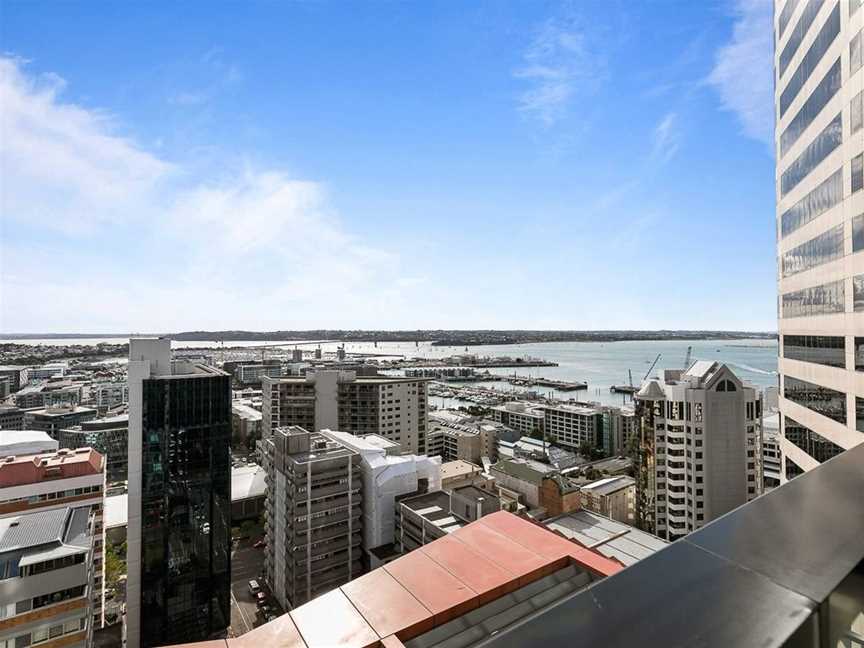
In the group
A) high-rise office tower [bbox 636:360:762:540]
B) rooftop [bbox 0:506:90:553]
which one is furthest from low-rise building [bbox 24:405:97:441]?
high-rise office tower [bbox 636:360:762:540]

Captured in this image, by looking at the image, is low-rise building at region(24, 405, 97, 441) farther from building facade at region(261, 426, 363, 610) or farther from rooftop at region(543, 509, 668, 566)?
rooftop at region(543, 509, 668, 566)

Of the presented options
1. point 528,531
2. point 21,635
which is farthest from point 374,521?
point 528,531

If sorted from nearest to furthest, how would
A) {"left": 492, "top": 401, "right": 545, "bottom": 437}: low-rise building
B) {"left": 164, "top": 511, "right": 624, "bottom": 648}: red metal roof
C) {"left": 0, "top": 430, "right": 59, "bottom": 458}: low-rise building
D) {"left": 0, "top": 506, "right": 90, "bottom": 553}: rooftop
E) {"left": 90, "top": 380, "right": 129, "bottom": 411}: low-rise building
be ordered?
{"left": 164, "top": 511, "right": 624, "bottom": 648}: red metal roof
{"left": 0, "top": 506, "right": 90, "bottom": 553}: rooftop
{"left": 0, "top": 430, "right": 59, "bottom": 458}: low-rise building
{"left": 492, "top": 401, "right": 545, "bottom": 437}: low-rise building
{"left": 90, "top": 380, "right": 129, "bottom": 411}: low-rise building

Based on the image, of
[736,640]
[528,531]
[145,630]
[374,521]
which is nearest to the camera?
[736,640]

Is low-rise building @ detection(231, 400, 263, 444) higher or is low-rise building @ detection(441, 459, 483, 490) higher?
low-rise building @ detection(441, 459, 483, 490)

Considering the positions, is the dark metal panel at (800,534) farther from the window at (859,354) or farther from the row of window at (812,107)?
the row of window at (812,107)

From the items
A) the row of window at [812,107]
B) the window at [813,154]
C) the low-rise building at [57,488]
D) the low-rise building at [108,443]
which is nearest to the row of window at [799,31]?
the row of window at [812,107]

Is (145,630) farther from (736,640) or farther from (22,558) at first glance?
(736,640)

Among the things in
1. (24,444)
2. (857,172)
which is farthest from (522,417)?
(857,172)
